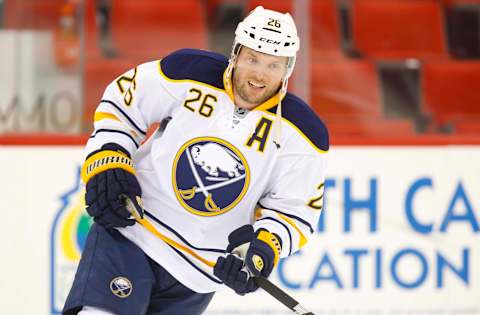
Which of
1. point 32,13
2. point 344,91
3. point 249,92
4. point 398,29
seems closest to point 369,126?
point 344,91

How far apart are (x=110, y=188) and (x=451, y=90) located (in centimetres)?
205

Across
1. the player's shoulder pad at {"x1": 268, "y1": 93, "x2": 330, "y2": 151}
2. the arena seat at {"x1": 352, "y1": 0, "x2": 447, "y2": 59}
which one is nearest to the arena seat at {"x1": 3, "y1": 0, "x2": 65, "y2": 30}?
the arena seat at {"x1": 352, "y1": 0, "x2": 447, "y2": 59}

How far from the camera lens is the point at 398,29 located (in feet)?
13.2

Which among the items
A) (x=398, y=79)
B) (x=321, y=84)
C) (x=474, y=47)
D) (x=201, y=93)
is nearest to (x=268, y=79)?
(x=201, y=93)

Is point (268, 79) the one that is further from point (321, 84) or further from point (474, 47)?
point (474, 47)

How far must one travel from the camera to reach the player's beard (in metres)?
2.29

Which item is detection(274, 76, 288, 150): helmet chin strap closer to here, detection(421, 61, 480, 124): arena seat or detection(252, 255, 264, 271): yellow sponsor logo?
detection(252, 255, 264, 271): yellow sponsor logo

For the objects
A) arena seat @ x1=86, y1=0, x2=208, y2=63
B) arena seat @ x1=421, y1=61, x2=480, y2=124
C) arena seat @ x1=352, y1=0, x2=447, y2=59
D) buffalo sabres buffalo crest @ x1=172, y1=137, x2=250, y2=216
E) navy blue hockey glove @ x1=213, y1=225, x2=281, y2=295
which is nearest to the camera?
navy blue hockey glove @ x1=213, y1=225, x2=281, y2=295

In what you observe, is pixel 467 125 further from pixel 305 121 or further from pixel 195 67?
pixel 195 67

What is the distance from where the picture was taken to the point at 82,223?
3512 millimetres

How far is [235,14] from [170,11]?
26 cm

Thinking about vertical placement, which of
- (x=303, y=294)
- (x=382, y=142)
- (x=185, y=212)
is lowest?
(x=303, y=294)

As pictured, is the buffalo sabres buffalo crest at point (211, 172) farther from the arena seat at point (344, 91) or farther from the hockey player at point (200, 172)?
the arena seat at point (344, 91)

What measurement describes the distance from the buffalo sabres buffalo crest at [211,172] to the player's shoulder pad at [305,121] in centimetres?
16
